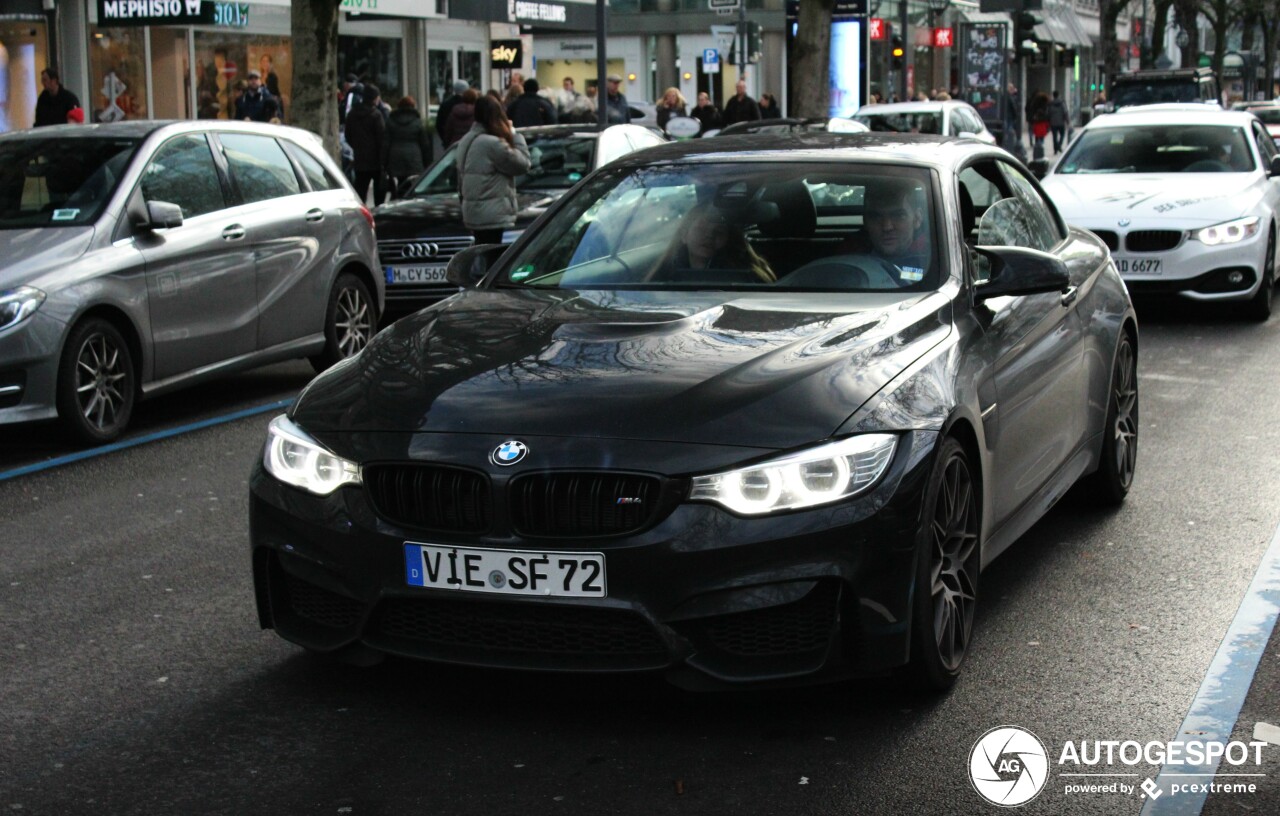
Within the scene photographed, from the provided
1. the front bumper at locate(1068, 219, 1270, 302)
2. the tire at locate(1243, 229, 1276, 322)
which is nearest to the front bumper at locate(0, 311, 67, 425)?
the front bumper at locate(1068, 219, 1270, 302)

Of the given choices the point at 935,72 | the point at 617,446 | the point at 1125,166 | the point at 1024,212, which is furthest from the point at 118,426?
the point at 935,72

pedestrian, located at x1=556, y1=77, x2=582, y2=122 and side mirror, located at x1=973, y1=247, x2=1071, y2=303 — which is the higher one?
pedestrian, located at x1=556, y1=77, x2=582, y2=122

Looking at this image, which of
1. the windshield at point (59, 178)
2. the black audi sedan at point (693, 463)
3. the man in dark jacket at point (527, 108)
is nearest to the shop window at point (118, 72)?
the man in dark jacket at point (527, 108)

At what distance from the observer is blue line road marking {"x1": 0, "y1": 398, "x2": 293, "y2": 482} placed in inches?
340

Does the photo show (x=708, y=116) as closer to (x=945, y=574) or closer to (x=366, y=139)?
(x=366, y=139)

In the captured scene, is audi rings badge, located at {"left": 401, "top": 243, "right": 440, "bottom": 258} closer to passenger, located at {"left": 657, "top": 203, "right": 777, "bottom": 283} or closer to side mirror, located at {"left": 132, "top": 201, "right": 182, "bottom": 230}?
side mirror, located at {"left": 132, "top": 201, "right": 182, "bottom": 230}

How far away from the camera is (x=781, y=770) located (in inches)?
171

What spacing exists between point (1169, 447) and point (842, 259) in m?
3.52

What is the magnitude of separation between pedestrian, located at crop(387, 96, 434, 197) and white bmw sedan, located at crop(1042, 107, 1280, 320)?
34.2 feet

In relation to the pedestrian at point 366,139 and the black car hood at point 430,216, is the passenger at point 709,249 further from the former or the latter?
the pedestrian at point 366,139

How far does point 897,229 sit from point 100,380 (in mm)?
4928

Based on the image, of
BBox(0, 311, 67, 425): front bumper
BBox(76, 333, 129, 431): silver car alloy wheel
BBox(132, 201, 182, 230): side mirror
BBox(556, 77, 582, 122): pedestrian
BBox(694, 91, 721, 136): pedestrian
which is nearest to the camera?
BBox(0, 311, 67, 425): front bumper

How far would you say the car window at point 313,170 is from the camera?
1119cm

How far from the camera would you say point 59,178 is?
9719 millimetres
